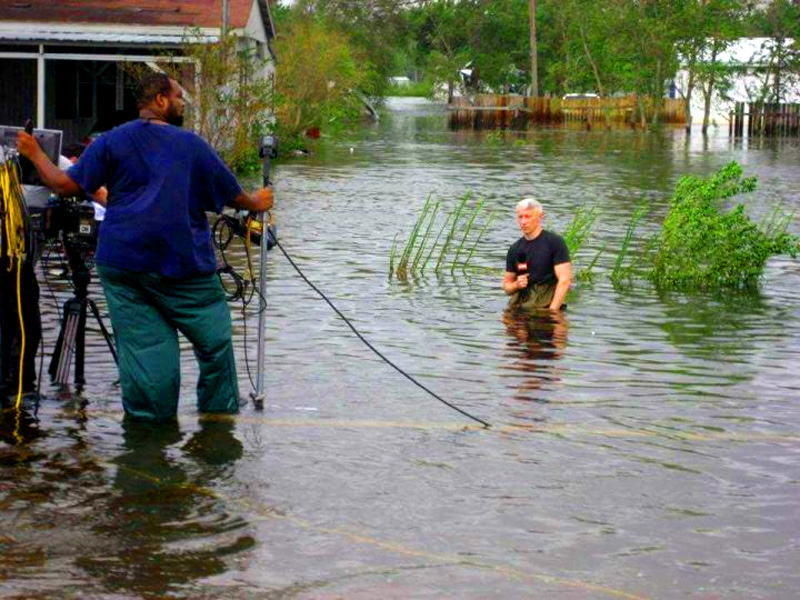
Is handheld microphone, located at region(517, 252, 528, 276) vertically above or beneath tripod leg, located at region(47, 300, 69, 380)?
above

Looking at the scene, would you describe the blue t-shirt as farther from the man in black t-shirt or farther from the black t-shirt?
the black t-shirt

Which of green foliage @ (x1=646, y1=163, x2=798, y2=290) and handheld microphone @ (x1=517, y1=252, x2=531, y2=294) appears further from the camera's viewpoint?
green foliage @ (x1=646, y1=163, x2=798, y2=290)

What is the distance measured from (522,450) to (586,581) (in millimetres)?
2281

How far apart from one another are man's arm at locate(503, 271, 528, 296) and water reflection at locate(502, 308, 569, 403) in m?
0.23

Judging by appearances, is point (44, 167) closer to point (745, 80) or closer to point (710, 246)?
point (710, 246)

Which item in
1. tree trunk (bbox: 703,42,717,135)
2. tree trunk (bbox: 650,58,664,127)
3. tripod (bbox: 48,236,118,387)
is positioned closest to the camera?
tripod (bbox: 48,236,118,387)

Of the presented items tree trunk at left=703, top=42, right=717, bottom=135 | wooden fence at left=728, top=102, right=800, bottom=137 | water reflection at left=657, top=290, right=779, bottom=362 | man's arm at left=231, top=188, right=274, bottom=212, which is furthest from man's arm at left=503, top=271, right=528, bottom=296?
tree trunk at left=703, top=42, right=717, bottom=135

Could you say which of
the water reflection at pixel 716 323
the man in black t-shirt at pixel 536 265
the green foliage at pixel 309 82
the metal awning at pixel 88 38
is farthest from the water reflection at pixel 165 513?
the green foliage at pixel 309 82

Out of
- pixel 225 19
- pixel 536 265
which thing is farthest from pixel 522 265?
pixel 225 19

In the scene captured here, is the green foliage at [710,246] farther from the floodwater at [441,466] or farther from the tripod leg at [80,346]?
the tripod leg at [80,346]

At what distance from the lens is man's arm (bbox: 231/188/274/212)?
28.2 ft

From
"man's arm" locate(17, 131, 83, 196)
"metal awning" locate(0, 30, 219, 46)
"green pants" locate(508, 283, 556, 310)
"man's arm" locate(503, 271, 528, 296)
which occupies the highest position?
"metal awning" locate(0, 30, 219, 46)

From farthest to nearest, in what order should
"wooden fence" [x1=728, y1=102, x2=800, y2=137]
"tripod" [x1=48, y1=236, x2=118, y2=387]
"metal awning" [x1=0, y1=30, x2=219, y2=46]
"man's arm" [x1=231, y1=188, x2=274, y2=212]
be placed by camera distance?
1. "wooden fence" [x1=728, y1=102, x2=800, y2=137]
2. "metal awning" [x1=0, y1=30, x2=219, y2=46]
3. "tripod" [x1=48, y1=236, x2=118, y2=387]
4. "man's arm" [x1=231, y1=188, x2=274, y2=212]

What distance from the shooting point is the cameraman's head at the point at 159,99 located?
27.3ft
